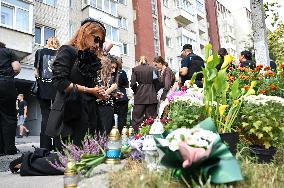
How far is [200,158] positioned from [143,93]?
592 centimetres

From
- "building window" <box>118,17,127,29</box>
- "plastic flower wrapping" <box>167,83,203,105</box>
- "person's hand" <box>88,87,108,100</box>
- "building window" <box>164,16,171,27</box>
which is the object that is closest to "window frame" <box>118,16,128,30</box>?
"building window" <box>118,17,127,29</box>

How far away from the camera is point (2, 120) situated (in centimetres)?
520

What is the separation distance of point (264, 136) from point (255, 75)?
2.46 meters

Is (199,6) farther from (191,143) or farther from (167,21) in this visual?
(191,143)

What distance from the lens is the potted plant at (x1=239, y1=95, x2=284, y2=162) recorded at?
3379 mm

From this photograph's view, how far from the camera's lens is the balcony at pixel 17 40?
16.6 metres

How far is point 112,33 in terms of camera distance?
2506cm

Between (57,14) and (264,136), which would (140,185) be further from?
(57,14)

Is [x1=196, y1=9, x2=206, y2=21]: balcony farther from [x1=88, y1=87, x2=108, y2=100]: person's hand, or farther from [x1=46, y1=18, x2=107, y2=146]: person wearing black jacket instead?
[x1=88, y1=87, x2=108, y2=100]: person's hand

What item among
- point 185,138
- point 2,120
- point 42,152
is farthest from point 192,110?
point 2,120

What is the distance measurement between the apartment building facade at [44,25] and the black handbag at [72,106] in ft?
47.4

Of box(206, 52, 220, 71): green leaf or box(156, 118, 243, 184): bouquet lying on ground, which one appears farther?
box(206, 52, 220, 71): green leaf

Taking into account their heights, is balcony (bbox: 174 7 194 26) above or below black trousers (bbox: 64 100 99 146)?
above

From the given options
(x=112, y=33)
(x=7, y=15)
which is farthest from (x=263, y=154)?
(x=112, y=33)
